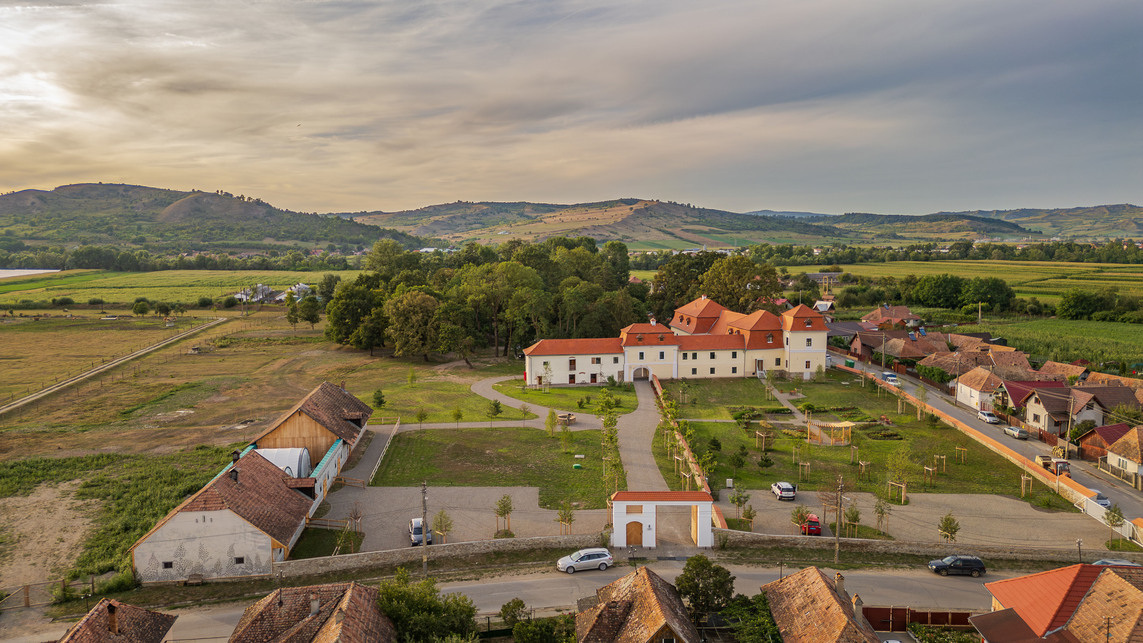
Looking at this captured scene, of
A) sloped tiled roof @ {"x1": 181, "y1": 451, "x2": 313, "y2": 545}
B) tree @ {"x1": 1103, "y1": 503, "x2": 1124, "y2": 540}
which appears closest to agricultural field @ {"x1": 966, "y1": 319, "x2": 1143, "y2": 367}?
tree @ {"x1": 1103, "y1": 503, "x2": 1124, "y2": 540}

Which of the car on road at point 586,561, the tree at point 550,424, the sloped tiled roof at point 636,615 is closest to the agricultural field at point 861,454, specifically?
the tree at point 550,424

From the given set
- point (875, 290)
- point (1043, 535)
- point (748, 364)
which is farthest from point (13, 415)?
point (875, 290)

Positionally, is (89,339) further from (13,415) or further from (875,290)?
(875,290)

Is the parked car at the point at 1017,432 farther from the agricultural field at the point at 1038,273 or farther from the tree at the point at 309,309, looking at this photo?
the tree at the point at 309,309

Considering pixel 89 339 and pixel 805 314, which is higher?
pixel 805 314

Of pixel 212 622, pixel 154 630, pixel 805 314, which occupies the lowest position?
pixel 212 622

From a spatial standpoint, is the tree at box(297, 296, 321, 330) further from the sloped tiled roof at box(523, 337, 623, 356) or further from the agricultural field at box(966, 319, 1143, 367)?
the agricultural field at box(966, 319, 1143, 367)

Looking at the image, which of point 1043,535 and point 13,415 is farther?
point 13,415
